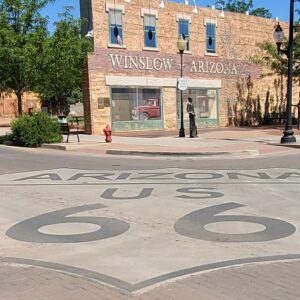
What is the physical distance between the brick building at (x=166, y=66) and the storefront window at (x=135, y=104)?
0.18 feet

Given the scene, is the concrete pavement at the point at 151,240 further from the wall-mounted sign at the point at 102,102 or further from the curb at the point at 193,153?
the wall-mounted sign at the point at 102,102

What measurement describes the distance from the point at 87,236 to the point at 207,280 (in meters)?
2.08

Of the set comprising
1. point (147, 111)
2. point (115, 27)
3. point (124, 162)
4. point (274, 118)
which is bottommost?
point (124, 162)

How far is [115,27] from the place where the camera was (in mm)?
26719

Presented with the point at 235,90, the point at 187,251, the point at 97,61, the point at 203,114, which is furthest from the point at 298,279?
the point at 235,90

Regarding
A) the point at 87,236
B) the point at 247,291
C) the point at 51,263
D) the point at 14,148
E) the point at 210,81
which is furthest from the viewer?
the point at 210,81

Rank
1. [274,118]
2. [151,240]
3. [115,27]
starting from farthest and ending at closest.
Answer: [274,118] → [115,27] → [151,240]

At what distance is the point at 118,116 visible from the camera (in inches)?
1081

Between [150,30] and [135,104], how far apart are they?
4284 millimetres

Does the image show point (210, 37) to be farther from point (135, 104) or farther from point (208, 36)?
point (135, 104)

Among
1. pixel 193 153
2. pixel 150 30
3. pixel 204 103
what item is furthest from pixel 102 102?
pixel 193 153

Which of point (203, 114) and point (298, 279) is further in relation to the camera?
point (203, 114)

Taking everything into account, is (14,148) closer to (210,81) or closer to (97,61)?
(97,61)

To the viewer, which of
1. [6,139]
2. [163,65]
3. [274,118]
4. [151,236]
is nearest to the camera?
[151,236]
